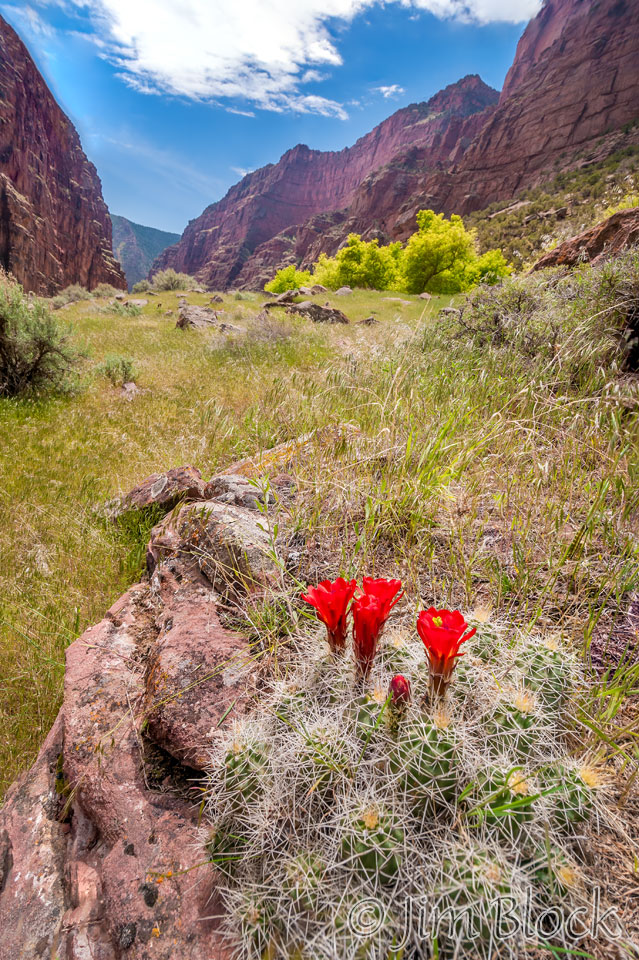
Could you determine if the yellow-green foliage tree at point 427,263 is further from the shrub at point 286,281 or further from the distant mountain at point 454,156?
the distant mountain at point 454,156

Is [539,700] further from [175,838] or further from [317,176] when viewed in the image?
[317,176]

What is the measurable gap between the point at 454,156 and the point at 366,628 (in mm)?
116694

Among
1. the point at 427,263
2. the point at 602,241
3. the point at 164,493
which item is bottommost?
the point at 164,493

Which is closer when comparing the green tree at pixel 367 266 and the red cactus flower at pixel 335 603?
the red cactus flower at pixel 335 603

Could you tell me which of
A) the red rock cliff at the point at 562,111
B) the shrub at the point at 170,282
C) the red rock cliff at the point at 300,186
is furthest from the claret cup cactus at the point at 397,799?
the red rock cliff at the point at 300,186

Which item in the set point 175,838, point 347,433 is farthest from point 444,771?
point 347,433

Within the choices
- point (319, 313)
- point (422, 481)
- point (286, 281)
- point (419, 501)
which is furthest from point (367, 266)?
point (419, 501)

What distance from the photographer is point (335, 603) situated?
115 centimetres

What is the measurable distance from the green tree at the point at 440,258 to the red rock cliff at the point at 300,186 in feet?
335

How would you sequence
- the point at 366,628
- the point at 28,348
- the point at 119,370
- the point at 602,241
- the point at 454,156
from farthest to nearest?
the point at 454,156 → the point at 119,370 → the point at 602,241 → the point at 28,348 → the point at 366,628

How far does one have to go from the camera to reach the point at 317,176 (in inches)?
5709

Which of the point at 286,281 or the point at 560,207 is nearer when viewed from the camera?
the point at 286,281

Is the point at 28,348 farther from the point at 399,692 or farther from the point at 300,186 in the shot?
the point at 300,186

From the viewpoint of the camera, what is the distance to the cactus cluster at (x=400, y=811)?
829 millimetres
